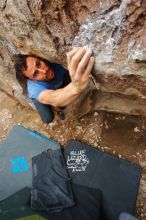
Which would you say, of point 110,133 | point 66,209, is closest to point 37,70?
point 110,133

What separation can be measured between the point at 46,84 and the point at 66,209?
4.92 ft

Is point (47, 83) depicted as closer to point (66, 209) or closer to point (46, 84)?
point (46, 84)

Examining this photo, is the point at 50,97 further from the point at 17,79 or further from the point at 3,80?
the point at 3,80

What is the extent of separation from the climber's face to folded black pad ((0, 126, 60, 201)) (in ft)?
4.10

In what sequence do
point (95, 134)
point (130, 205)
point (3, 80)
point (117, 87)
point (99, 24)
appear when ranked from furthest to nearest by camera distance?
1. point (3, 80)
2. point (95, 134)
3. point (130, 205)
4. point (117, 87)
5. point (99, 24)

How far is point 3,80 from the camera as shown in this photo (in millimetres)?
4430

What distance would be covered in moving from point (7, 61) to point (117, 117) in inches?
59.8

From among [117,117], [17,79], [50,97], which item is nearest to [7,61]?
[17,79]

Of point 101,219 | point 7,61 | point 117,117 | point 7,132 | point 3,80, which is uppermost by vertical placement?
point 7,61

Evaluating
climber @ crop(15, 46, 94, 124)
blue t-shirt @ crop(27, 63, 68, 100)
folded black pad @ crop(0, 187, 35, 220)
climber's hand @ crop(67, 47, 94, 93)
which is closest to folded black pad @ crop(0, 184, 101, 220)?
folded black pad @ crop(0, 187, 35, 220)

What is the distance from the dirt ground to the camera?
381cm

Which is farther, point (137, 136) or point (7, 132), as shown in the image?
point (7, 132)

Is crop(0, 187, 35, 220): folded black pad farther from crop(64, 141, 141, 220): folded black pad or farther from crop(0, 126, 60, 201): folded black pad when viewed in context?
crop(64, 141, 141, 220): folded black pad

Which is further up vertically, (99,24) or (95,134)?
(99,24)
